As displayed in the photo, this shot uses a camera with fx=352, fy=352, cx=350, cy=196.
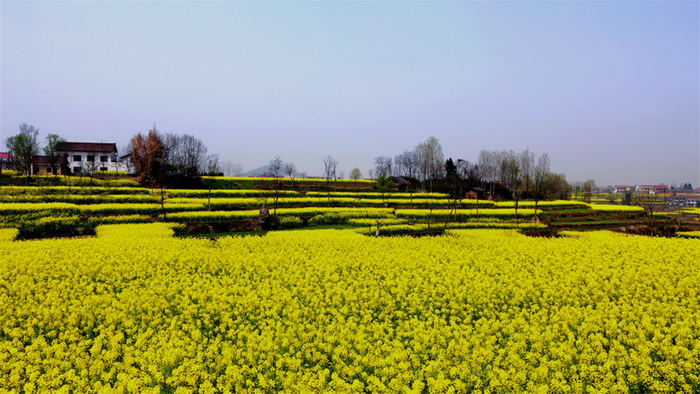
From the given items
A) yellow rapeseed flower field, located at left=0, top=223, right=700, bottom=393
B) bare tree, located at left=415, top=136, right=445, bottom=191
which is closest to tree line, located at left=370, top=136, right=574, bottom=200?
bare tree, located at left=415, top=136, right=445, bottom=191

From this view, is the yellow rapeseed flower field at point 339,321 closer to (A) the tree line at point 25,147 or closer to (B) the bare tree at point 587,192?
(A) the tree line at point 25,147

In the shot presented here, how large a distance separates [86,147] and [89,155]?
257 cm

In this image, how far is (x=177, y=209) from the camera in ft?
112

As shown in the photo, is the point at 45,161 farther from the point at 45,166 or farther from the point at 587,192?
the point at 587,192

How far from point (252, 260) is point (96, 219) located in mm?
18621

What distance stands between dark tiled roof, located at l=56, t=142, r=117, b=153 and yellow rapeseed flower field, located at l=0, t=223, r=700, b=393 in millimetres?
64151

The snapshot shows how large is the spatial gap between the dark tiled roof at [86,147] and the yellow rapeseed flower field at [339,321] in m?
64.2

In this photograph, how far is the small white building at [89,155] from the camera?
2763 inches

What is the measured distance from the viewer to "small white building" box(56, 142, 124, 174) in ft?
230

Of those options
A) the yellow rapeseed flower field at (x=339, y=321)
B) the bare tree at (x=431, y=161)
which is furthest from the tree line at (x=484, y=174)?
the yellow rapeseed flower field at (x=339, y=321)

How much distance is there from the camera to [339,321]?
10539 millimetres

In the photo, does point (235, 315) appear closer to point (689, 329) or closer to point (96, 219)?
point (689, 329)

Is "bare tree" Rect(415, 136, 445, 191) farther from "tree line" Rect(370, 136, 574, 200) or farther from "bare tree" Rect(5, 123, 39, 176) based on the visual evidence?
"bare tree" Rect(5, 123, 39, 176)

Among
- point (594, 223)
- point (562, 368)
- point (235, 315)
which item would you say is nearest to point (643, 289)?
point (562, 368)
